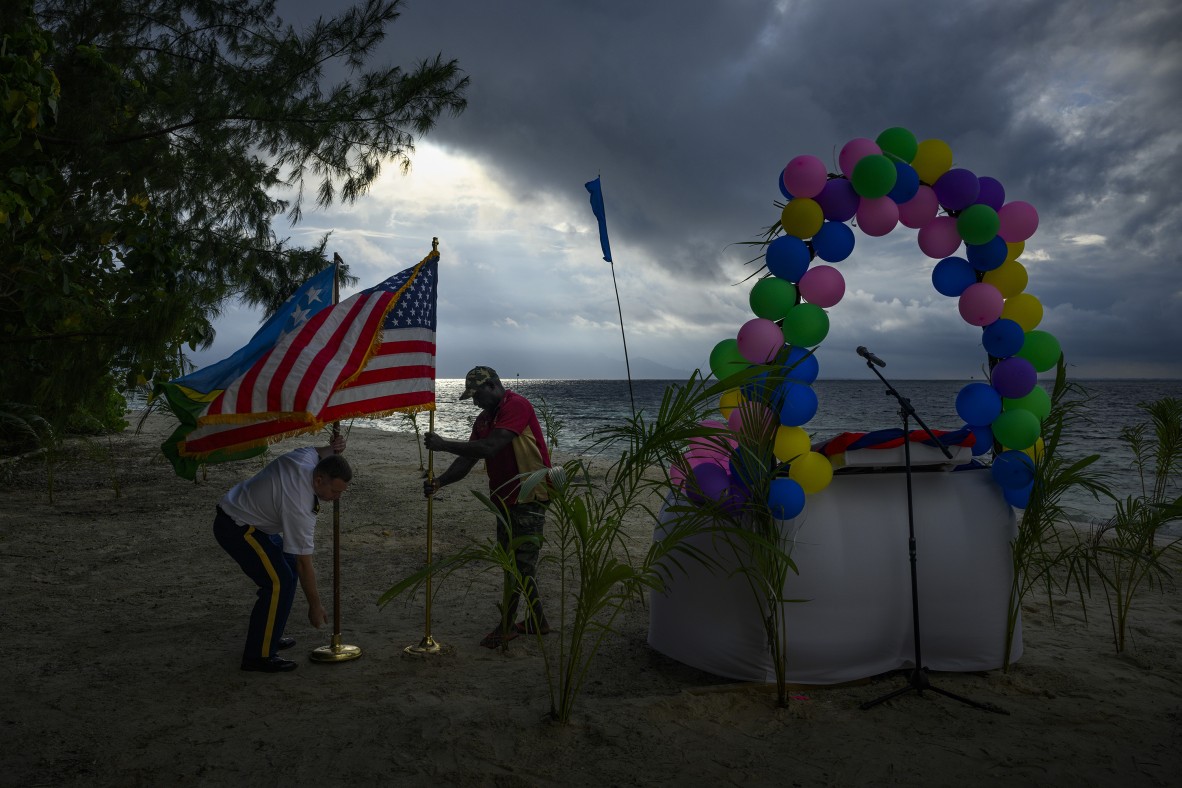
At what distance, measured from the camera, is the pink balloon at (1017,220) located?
5.01 metres

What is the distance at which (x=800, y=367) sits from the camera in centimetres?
459

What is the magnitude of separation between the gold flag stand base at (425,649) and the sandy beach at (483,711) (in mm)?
46

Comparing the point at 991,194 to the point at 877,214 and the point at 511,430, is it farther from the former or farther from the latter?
the point at 511,430

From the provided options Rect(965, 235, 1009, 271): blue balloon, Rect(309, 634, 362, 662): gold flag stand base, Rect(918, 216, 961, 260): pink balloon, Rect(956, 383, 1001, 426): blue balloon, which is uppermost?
Rect(918, 216, 961, 260): pink balloon

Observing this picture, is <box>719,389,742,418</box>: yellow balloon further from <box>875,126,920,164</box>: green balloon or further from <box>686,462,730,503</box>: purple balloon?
<box>875,126,920,164</box>: green balloon

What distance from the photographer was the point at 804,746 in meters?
3.85

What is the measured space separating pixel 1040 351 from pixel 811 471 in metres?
1.96

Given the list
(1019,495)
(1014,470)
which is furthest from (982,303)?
(1019,495)

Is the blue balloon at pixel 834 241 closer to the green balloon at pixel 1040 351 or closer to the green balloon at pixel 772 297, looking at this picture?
the green balloon at pixel 772 297

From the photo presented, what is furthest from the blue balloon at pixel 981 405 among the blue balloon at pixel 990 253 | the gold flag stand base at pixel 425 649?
the gold flag stand base at pixel 425 649

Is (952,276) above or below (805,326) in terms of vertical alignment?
above

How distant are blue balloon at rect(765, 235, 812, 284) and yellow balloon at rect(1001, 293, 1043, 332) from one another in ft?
5.20

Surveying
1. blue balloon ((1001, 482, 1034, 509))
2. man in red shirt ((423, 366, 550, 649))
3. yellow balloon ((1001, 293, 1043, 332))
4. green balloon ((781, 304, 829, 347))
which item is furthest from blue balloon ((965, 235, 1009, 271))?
man in red shirt ((423, 366, 550, 649))

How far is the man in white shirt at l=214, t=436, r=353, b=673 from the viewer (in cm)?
470
